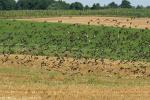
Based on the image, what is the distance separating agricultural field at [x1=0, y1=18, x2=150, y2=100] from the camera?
690 inches

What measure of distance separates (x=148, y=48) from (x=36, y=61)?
12.3 meters

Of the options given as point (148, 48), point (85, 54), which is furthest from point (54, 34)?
point (85, 54)

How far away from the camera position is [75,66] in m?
25.1

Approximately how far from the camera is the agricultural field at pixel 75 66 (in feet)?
57.5

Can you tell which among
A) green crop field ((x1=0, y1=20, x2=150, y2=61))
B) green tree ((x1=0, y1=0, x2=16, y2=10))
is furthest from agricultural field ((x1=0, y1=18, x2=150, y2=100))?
green tree ((x1=0, y1=0, x2=16, y2=10))

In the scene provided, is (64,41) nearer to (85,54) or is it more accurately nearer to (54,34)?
(54,34)

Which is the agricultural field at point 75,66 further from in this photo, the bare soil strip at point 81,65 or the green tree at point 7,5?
the green tree at point 7,5

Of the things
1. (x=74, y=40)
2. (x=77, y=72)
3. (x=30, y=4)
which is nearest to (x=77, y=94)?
(x=77, y=72)

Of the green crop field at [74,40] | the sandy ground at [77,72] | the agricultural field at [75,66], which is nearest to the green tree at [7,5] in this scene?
the green crop field at [74,40]

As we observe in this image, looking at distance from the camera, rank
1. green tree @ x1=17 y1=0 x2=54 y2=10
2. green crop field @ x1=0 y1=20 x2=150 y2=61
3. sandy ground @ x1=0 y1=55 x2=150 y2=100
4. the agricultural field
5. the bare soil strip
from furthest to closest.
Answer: green tree @ x1=17 y1=0 x2=54 y2=10
green crop field @ x1=0 y1=20 x2=150 y2=61
the bare soil strip
the agricultural field
sandy ground @ x1=0 y1=55 x2=150 y2=100

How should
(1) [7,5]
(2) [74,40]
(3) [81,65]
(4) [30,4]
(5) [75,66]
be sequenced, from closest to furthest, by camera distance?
1. (5) [75,66]
2. (3) [81,65]
3. (2) [74,40]
4. (1) [7,5]
5. (4) [30,4]

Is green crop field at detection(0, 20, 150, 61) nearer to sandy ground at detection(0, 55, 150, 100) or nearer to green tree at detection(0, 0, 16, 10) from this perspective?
sandy ground at detection(0, 55, 150, 100)

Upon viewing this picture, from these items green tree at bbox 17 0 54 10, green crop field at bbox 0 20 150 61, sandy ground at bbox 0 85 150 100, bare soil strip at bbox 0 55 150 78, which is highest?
sandy ground at bbox 0 85 150 100

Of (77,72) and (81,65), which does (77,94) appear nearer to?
(77,72)
